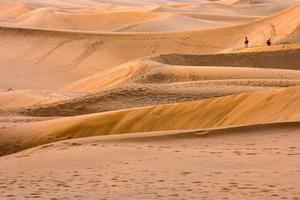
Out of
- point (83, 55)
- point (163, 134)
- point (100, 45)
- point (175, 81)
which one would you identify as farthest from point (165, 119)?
point (100, 45)

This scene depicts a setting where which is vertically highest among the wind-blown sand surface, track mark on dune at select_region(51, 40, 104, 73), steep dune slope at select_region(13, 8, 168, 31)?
steep dune slope at select_region(13, 8, 168, 31)

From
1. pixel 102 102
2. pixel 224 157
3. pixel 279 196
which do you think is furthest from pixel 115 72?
pixel 279 196

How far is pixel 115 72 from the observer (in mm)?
16250

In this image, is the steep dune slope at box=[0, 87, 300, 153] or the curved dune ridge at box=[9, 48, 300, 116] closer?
the steep dune slope at box=[0, 87, 300, 153]

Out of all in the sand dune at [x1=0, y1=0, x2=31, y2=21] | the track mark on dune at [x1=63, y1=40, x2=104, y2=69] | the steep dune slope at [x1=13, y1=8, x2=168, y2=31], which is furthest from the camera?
the sand dune at [x1=0, y1=0, x2=31, y2=21]

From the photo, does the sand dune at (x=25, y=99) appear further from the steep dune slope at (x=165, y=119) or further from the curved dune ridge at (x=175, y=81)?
the steep dune slope at (x=165, y=119)

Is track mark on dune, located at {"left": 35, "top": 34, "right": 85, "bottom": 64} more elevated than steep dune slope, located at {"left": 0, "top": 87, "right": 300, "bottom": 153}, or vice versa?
track mark on dune, located at {"left": 35, "top": 34, "right": 85, "bottom": 64}

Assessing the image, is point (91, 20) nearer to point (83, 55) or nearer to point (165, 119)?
point (83, 55)

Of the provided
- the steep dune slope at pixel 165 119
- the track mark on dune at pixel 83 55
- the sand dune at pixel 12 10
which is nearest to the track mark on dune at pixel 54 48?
the track mark on dune at pixel 83 55

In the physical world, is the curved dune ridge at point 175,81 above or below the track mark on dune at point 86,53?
below

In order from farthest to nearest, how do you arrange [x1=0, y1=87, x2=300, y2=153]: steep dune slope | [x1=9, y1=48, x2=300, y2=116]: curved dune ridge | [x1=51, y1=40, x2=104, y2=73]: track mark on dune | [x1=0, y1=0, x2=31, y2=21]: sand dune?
[x1=0, y1=0, x2=31, y2=21]: sand dune, [x1=51, y1=40, x2=104, y2=73]: track mark on dune, [x1=9, y1=48, x2=300, y2=116]: curved dune ridge, [x1=0, y1=87, x2=300, y2=153]: steep dune slope

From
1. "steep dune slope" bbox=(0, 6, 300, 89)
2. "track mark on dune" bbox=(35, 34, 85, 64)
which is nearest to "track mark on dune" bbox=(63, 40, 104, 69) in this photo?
"steep dune slope" bbox=(0, 6, 300, 89)

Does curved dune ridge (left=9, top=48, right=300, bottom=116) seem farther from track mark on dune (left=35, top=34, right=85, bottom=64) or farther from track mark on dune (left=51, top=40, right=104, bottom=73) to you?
track mark on dune (left=35, top=34, right=85, bottom=64)

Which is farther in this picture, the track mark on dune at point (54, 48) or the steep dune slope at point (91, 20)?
the steep dune slope at point (91, 20)
